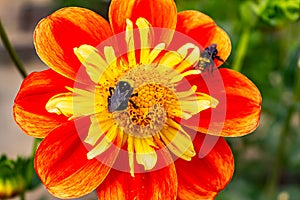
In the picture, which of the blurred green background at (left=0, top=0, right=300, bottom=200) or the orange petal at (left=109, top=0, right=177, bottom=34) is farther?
the blurred green background at (left=0, top=0, right=300, bottom=200)

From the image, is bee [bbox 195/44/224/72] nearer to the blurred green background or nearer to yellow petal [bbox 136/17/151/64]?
yellow petal [bbox 136/17/151/64]

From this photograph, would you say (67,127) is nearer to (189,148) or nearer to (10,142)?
(189,148)

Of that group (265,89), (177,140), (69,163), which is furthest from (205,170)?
(265,89)

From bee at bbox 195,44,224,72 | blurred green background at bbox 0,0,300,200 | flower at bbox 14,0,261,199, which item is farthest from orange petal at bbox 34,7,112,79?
blurred green background at bbox 0,0,300,200

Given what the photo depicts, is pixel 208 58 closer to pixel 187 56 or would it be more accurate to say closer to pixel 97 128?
pixel 187 56

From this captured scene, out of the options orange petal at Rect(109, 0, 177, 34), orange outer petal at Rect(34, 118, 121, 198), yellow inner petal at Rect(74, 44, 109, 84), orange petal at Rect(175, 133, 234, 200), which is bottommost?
orange petal at Rect(175, 133, 234, 200)
